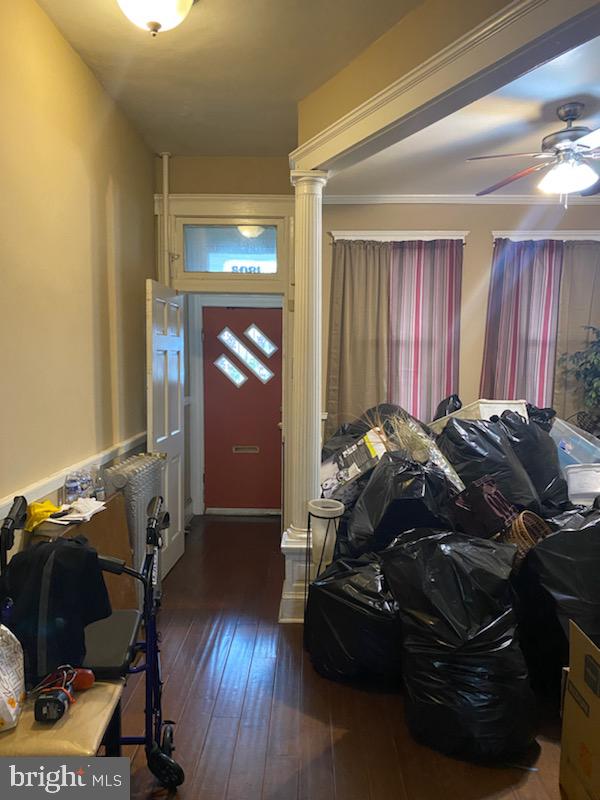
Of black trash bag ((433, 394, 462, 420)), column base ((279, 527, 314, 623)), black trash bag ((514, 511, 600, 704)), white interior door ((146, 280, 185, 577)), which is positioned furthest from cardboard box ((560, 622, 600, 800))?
white interior door ((146, 280, 185, 577))

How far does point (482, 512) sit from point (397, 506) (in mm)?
437

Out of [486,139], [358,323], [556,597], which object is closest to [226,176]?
[358,323]

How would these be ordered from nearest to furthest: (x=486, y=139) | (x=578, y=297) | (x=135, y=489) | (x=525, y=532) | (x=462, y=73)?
1. (x=462, y=73)
2. (x=525, y=532)
3. (x=135, y=489)
4. (x=486, y=139)
5. (x=578, y=297)

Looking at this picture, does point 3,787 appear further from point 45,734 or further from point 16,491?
point 16,491

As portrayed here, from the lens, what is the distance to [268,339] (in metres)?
4.87

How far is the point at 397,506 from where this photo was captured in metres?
2.58

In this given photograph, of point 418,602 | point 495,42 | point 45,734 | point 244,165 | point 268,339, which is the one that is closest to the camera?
point 45,734

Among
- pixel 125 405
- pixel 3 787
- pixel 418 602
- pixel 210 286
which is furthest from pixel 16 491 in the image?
pixel 210 286

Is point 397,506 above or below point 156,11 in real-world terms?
below

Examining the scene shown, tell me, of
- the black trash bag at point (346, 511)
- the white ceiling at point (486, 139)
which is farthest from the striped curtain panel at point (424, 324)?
the black trash bag at point (346, 511)

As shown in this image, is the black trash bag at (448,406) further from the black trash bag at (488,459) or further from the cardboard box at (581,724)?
the cardboard box at (581,724)

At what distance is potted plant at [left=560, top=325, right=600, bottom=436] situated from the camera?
157 inches

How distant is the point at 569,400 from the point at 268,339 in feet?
8.71

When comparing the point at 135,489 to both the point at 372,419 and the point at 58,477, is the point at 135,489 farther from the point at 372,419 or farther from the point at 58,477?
the point at 372,419
